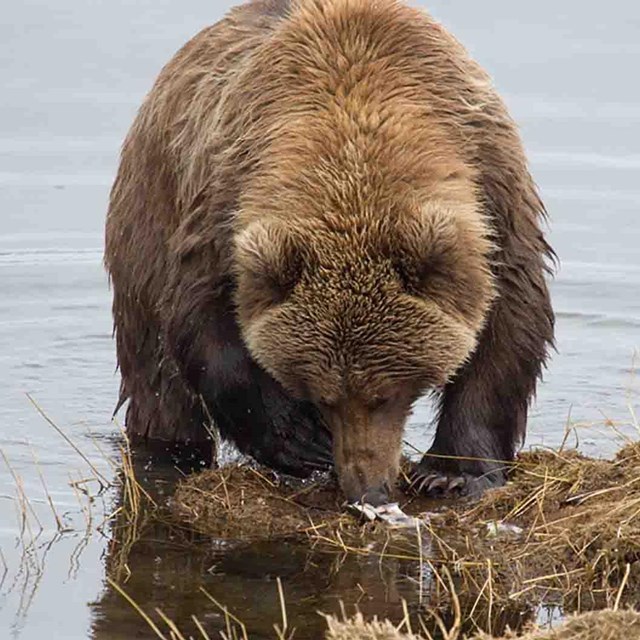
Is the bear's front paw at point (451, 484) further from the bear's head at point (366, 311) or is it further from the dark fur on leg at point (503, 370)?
the bear's head at point (366, 311)

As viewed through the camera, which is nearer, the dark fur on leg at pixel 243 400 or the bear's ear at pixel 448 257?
the bear's ear at pixel 448 257

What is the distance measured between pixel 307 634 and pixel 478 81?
9.21ft

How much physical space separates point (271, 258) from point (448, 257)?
0.74 m

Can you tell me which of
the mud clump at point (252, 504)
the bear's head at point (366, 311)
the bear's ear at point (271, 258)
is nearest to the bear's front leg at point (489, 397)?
the mud clump at point (252, 504)

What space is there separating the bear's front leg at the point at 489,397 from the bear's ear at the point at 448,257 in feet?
2.14

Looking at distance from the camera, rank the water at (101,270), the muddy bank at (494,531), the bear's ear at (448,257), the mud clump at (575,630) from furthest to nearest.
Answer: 1. the water at (101,270)
2. the bear's ear at (448,257)
3. the muddy bank at (494,531)
4. the mud clump at (575,630)

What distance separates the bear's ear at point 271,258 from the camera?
8.30 meters

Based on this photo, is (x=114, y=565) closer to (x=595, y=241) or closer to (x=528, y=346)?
(x=528, y=346)

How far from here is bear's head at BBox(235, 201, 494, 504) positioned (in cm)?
830

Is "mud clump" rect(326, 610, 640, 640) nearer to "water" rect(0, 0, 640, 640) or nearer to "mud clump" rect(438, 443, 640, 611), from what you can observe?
"mud clump" rect(438, 443, 640, 611)

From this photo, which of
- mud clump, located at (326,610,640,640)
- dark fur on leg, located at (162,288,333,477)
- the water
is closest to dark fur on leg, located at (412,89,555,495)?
dark fur on leg, located at (162,288,333,477)

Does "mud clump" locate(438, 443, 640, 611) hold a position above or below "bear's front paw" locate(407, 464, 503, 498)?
above

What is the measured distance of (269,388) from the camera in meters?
9.79

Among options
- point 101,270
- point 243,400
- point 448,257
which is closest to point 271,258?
point 448,257
